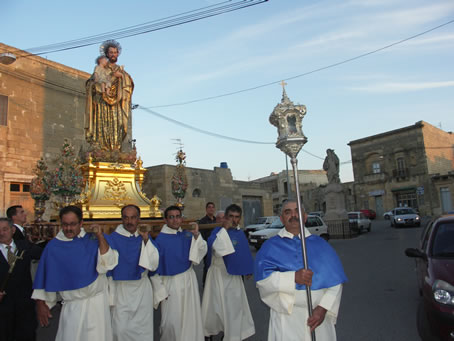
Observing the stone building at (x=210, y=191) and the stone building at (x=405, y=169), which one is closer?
the stone building at (x=210, y=191)

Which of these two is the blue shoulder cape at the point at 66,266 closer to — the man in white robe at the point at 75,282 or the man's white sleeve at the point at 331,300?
the man in white robe at the point at 75,282

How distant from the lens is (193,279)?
15.2 ft

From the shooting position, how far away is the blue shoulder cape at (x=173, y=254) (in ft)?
14.6

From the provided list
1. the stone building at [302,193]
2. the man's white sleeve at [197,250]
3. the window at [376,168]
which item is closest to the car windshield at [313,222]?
the man's white sleeve at [197,250]

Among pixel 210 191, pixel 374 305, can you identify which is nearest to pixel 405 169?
pixel 210 191

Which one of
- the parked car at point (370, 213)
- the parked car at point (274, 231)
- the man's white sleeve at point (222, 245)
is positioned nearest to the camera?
the man's white sleeve at point (222, 245)

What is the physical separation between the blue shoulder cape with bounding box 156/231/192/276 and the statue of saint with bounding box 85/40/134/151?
253 cm

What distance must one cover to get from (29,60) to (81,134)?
3.74 m

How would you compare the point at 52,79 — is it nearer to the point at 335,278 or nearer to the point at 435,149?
the point at 335,278

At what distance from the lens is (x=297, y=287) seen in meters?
3.07

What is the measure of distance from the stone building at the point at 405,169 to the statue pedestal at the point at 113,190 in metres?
37.0

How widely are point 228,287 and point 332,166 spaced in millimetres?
17792

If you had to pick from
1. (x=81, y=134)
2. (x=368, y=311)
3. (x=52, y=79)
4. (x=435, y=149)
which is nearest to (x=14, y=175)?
(x=81, y=134)

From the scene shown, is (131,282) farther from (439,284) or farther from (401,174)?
(401,174)
